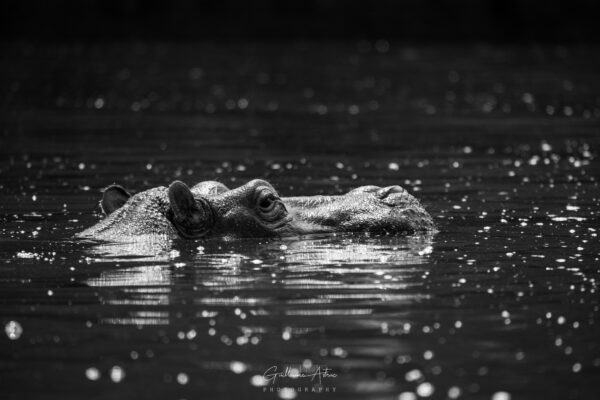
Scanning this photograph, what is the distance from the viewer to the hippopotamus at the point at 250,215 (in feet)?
39.2

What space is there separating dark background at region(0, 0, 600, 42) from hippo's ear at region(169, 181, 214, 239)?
45.3 metres

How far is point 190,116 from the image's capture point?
2731 centimetres

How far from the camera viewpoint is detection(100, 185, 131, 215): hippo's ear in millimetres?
12461

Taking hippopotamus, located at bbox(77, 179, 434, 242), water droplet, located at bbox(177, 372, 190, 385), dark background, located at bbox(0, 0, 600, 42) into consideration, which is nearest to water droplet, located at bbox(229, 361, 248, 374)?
water droplet, located at bbox(177, 372, 190, 385)

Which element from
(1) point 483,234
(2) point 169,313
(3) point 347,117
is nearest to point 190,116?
(3) point 347,117

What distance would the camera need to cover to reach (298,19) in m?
61.6

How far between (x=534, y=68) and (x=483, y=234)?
29.7 metres

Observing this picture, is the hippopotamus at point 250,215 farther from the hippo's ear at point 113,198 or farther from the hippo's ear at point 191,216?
the hippo's ear at point 113,198

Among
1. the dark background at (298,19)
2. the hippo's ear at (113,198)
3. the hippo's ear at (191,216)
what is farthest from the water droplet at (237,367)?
the dark background at (298,19)

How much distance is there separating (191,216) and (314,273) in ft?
5.31

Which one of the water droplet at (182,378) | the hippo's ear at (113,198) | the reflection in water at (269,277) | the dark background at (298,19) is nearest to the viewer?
the water droplet at (182,378)

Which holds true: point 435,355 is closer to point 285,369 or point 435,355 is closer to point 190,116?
point 285,369

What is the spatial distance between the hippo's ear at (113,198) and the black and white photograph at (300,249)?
0.11 ft

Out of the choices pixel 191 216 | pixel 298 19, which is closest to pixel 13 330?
pixel 191 216
